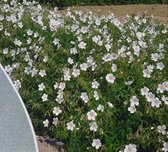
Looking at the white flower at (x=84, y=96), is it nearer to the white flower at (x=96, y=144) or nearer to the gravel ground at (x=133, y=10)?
the white flower at (x=96, y=144)

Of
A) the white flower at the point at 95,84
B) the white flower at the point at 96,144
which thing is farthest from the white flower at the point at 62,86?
the white flower at the point at 96,144

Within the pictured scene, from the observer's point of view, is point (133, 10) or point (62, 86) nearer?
point (62, 86)

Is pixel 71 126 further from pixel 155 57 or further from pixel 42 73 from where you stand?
pixel 155 57

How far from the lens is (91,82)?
377cm

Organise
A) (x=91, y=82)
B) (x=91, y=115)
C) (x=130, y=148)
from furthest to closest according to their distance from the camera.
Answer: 1. (x=91, y=82)
2. (x=91, y=115)
3. (x=130, y=148)

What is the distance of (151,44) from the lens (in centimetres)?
430

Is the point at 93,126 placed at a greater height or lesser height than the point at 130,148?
greater

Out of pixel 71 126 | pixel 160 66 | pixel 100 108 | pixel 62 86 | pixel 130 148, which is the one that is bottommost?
pixel 130 148

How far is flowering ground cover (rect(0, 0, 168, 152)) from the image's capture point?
3529 millimetres

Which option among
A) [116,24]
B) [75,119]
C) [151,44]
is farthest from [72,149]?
[116,24]

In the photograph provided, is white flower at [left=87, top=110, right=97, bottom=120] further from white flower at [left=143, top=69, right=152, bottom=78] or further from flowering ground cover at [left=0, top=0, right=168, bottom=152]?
white flower at [left=143, top=69, right=152, bottom=78]

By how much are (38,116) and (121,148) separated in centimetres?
76

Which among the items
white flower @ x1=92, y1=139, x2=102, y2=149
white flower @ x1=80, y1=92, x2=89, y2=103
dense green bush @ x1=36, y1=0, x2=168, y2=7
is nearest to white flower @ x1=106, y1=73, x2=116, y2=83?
white flower @ x1=80, y1=92, x2=89, y2=103

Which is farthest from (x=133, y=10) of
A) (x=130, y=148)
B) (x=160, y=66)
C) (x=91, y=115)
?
(x=130, y=148)
